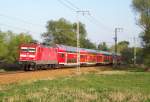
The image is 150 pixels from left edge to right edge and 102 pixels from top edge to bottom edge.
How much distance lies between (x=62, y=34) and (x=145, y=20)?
65074mm

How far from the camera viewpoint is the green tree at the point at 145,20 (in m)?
69.0

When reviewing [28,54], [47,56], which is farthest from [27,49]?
[47,56]

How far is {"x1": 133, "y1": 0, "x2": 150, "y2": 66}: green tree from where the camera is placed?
69.0m

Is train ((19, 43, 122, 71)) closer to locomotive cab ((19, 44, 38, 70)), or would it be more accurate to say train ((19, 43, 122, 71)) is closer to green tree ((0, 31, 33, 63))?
locomotive cab ((19, 44, 38, 70))

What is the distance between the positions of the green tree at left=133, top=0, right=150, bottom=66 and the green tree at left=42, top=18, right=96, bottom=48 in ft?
187

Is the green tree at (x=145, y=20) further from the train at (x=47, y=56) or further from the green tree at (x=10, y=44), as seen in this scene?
the green tree at (x=10, y=44)

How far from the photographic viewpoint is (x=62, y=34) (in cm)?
13225

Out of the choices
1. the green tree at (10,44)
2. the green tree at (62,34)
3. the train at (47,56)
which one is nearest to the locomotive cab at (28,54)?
the train at (47,56)

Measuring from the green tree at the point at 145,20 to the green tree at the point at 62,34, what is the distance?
56.9m

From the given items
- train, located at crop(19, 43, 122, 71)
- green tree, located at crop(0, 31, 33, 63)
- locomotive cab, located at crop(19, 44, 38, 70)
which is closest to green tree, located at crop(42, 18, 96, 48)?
green tree, located at crop(0, 31, 33, 63)

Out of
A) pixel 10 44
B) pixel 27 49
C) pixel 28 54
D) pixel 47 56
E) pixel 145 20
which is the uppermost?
pixel 145 20

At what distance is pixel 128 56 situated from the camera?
425ft

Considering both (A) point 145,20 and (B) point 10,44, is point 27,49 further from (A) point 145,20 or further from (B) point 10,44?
(B) point 10,44

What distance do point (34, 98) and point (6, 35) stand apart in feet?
217
